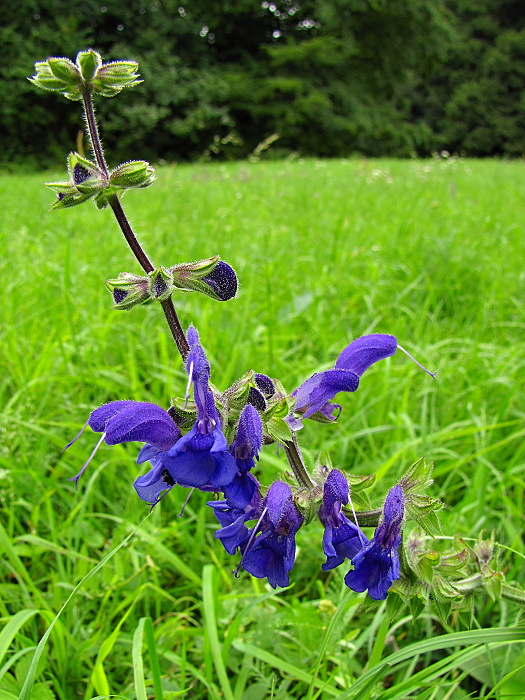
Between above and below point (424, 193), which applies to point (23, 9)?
above

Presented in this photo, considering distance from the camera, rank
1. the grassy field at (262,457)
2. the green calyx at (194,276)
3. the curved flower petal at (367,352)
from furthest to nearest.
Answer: the grassy field at (262,457)
the curved flower petal at (367,352)
the green calyx at (194,276)

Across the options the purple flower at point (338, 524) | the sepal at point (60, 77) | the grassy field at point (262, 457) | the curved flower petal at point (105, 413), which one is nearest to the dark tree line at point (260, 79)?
the grassy field at point (262, 457)

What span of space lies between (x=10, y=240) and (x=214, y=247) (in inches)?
67.5

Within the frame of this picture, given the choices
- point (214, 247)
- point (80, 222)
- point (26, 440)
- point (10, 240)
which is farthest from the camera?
point (80, 222)

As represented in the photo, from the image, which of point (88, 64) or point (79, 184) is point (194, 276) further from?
point (88, 64)

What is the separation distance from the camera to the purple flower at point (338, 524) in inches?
31.7

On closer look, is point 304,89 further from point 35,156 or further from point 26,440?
point 26,440

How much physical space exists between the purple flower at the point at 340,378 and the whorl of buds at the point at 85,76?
521 millimetres

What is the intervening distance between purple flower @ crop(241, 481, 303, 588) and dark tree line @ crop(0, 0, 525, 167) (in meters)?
15.9

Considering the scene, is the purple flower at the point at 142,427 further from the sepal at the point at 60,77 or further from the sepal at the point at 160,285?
the sepal at the point at 60,77

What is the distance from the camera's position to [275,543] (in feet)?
2.67

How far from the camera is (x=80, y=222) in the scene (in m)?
5.18

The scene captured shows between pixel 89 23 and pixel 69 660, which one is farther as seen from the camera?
pixel 89 23

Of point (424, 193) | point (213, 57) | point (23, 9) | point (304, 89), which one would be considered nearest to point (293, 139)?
point (304, 89)
